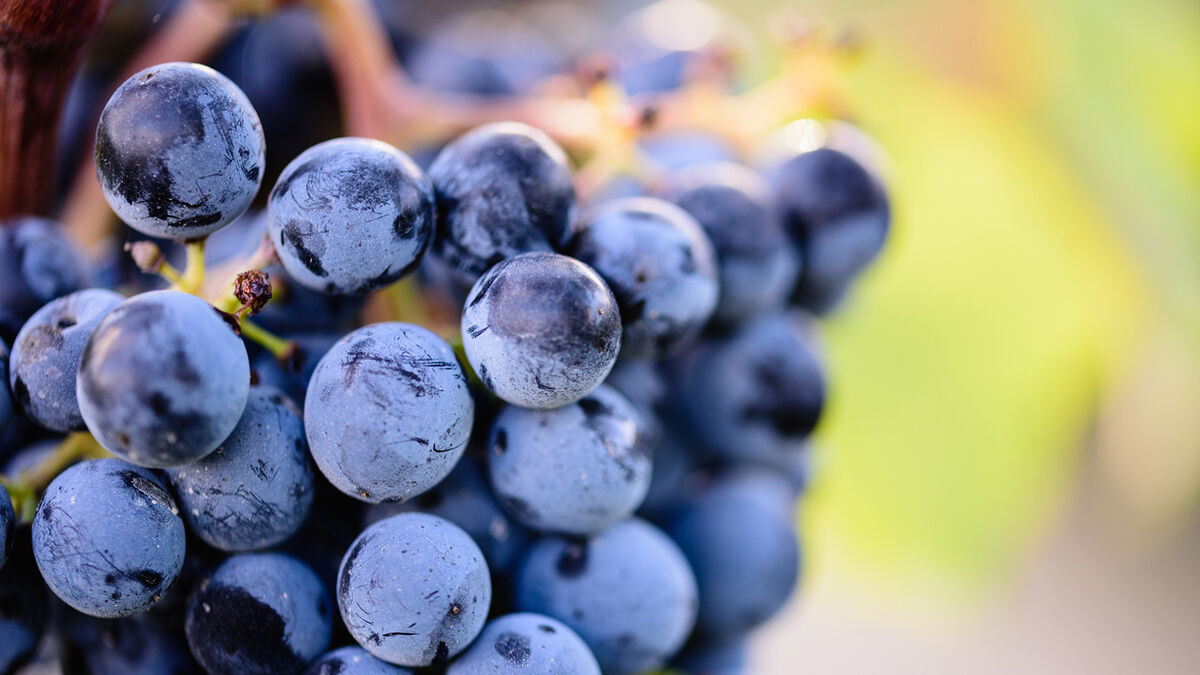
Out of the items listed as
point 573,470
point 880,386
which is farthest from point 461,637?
point 880,386

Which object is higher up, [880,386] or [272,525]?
[880,386]

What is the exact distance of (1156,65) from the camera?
2.89 feet

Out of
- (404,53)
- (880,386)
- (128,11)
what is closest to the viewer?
(128,11)

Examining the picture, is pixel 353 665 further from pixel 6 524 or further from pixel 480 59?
pixel 480 59

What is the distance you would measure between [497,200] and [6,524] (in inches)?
10.5

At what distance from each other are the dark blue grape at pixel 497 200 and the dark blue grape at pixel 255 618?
17cm

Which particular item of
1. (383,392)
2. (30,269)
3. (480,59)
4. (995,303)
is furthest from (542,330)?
(995,303)

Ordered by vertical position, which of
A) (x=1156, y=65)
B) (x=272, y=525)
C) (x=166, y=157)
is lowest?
(x=272, y=525)

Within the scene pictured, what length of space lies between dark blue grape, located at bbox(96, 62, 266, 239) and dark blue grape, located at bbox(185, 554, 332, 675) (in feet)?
0.55

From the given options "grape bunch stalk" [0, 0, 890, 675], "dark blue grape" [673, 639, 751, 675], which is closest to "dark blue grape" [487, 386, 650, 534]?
"grape bunch stalk" [0, 0, 890, 675]

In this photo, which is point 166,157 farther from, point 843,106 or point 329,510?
point 843,106

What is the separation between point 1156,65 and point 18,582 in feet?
3.61

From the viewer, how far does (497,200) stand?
1.33 ft

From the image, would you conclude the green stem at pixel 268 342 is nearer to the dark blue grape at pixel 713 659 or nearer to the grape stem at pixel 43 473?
the grape stem at pixel 43 473
